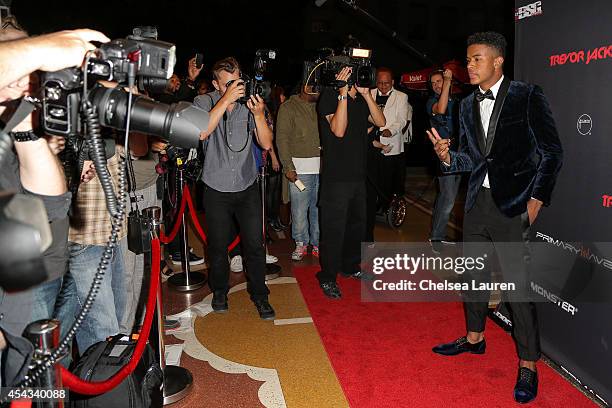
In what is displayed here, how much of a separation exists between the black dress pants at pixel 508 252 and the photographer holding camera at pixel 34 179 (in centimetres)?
240

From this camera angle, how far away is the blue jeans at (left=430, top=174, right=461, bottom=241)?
5641 millimetres

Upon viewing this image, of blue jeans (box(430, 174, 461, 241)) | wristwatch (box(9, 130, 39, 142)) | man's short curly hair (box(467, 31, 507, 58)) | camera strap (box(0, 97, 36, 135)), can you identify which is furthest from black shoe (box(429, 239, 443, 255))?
camera strap (box(0, 97, 36, 135))

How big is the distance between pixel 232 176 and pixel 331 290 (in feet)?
4.74

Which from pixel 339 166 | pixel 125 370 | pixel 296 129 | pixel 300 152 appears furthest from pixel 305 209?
pixel 125 370

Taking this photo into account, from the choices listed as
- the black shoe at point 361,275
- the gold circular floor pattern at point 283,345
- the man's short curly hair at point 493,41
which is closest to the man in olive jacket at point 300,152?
the black shoe at point 361,275

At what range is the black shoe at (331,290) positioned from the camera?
4527 mm

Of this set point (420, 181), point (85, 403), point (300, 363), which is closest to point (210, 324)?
point (300, 363)

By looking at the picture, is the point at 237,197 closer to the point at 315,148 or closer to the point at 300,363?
the point at 300,363

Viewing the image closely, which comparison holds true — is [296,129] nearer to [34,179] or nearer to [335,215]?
[335,215]

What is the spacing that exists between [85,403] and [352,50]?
3.30 meters

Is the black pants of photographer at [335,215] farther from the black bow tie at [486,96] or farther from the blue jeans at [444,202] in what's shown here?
the black bow tie at [486,96]

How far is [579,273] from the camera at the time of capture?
3109 mm

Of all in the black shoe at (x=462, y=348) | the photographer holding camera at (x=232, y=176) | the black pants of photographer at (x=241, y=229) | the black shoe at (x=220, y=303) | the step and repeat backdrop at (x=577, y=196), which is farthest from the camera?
the black shoe at (x=220, y=303)

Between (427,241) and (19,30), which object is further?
(427,241)
